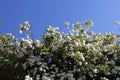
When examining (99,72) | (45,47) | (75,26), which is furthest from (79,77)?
(75,26)

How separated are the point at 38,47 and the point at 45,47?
175mm

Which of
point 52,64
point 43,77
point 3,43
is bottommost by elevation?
point 43,77

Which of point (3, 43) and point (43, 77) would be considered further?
point (3, 43)

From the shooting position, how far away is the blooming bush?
28.6 feet

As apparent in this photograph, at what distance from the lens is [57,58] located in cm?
906

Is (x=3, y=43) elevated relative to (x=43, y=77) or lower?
elevated

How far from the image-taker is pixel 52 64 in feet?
29.3

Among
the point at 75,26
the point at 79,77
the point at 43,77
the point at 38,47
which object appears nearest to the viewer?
the point at 43,77

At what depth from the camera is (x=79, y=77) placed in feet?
28.4

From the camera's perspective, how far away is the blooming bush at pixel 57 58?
8.72 meters

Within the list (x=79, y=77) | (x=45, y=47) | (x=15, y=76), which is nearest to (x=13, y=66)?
(x=15, y=76)

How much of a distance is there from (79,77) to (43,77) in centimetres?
100

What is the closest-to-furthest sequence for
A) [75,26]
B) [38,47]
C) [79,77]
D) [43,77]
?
1. [43,77]
2. [79,77]
3. [38,47]
4. [75,26]

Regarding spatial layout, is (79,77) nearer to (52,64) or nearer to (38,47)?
(52,64)
